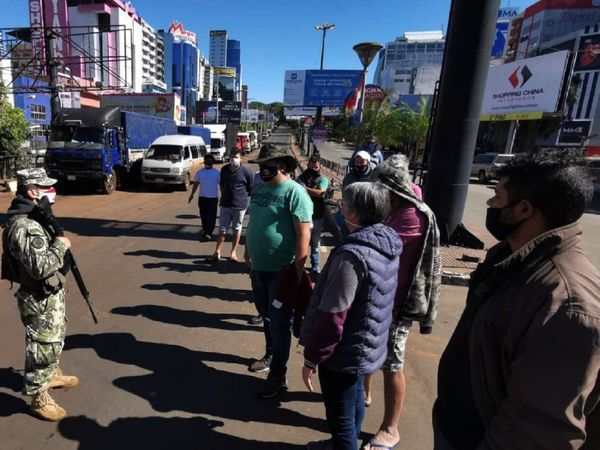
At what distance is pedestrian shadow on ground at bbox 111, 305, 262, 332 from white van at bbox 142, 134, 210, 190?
9.97 metres

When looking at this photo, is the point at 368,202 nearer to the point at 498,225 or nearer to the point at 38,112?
the point at 498,225

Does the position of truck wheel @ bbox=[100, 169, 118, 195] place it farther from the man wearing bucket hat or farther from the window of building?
the window of building

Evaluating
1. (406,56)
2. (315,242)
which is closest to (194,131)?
(315,242)

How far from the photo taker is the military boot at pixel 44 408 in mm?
2668

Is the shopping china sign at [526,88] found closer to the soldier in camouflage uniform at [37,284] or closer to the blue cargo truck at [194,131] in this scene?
Result: the blue cargo truck at [194,131]

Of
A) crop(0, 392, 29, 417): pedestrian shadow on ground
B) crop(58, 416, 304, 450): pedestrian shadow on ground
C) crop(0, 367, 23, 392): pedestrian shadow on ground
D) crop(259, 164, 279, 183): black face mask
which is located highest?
crop(259, 164, 279, 183): black face mask

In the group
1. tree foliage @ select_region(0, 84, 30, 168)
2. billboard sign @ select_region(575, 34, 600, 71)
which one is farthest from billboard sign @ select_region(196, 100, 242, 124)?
tree foliage @ select_region(0, 84, 30, 168)

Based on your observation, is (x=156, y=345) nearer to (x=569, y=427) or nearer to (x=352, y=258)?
(x=352, y=258)

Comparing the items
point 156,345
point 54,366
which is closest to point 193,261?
point 156,345

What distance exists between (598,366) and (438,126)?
20.7 ft

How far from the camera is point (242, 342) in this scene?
3.88 metres

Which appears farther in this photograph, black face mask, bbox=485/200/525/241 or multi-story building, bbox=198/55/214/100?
multi-story building, bbox=198/55/214/100

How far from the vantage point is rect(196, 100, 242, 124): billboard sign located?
6475 cm

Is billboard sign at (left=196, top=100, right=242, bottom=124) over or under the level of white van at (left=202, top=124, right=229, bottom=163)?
over
